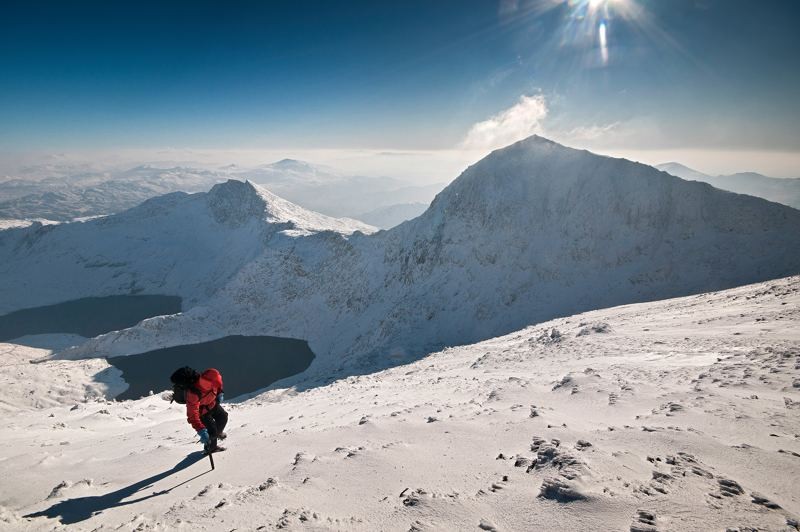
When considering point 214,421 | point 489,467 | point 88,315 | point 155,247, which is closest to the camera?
point 489,467

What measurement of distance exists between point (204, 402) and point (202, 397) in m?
0.16

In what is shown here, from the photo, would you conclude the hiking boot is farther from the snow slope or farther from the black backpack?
the black backpack

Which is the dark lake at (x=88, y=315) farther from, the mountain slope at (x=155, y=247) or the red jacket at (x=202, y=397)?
the red jacket at (x=202, y=397)

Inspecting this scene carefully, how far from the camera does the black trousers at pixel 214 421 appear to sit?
7.80 meters

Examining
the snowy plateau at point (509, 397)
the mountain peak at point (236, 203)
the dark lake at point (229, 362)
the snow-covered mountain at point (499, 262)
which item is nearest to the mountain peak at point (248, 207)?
the mountain peak at point (236, 203)

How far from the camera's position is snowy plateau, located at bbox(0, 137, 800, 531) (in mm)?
4855

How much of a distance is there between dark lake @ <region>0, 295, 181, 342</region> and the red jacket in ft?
339

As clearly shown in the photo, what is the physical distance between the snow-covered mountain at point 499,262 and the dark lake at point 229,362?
2.91 meters

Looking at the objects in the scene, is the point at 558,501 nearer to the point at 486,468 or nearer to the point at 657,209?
the point at 486,468

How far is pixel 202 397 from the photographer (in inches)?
301

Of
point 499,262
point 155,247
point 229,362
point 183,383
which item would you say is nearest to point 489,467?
point 183,383

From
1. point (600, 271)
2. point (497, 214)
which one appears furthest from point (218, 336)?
point (600, 271)

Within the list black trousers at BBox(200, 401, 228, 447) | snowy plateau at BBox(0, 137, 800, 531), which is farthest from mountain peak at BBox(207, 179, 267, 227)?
black trousers at BBox(200, 401, 228, 447)

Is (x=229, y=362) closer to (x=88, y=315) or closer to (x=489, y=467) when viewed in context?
(x=88, y=315)
